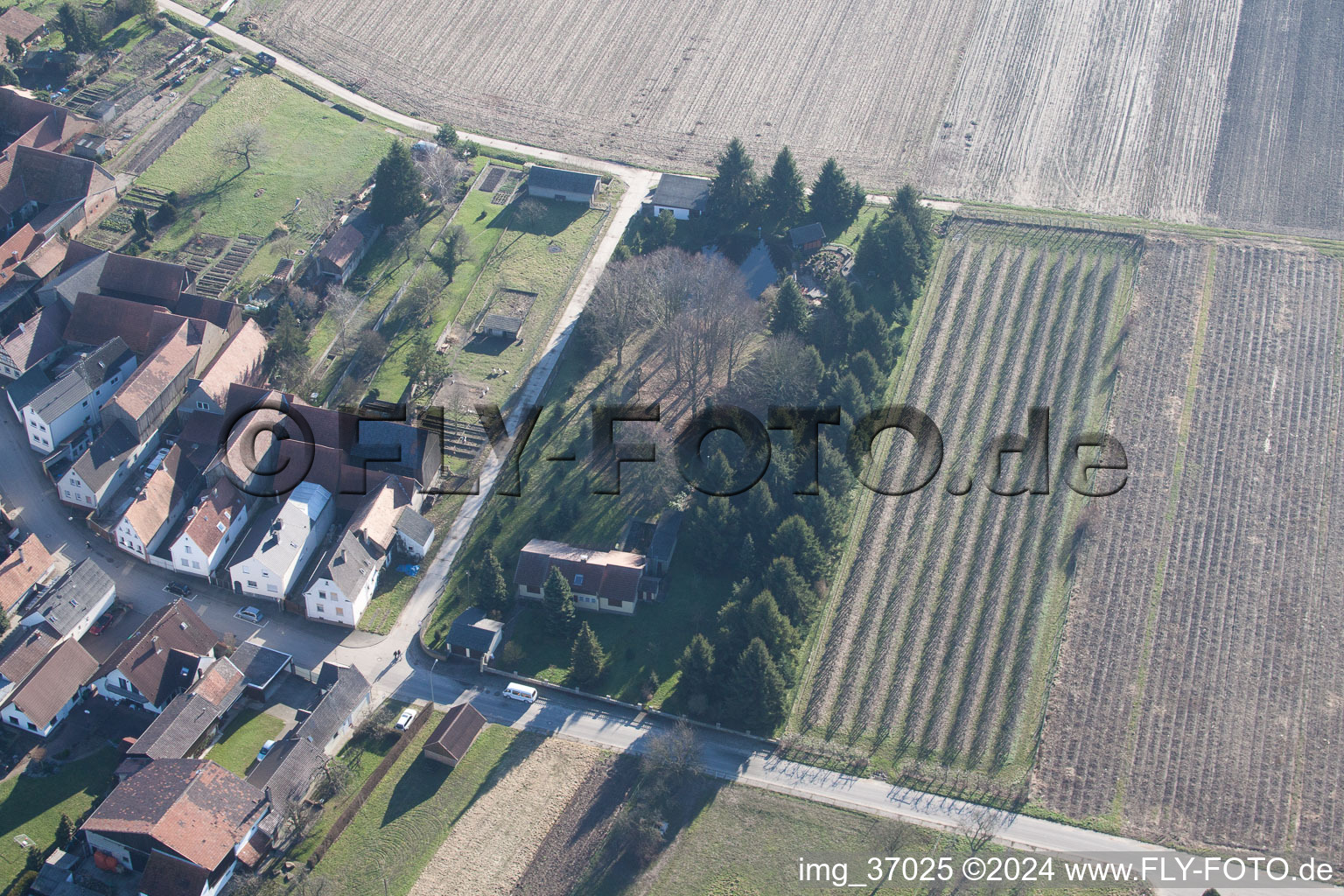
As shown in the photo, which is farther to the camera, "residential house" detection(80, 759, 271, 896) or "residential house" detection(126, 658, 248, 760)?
"residential house" detection(126, 658, 248, 760)

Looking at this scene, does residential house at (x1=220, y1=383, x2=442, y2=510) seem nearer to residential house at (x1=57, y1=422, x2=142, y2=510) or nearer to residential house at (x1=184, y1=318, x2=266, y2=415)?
residential house at (x1=184, y1=318, x2=266, y2=415)

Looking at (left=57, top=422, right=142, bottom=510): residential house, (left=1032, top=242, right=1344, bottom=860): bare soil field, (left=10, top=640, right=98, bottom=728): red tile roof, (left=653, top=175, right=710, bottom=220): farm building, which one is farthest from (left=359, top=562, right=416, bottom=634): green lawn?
(left=653, top=175, right=710, bottom=220): farm building

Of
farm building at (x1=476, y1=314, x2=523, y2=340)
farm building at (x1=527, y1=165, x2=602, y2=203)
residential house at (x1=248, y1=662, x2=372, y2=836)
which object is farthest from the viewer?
farm building at (x1=527, y1=165, x2=602, y2=203)

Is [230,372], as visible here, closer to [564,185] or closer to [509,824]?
[564,185]

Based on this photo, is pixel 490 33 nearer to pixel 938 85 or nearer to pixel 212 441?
pixel 938 85

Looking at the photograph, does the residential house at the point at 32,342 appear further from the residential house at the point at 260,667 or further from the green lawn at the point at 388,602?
the green lawn at the point at 388,602

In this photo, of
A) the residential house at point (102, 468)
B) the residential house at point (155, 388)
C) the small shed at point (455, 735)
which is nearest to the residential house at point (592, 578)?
the small shed at point (455, 735)
